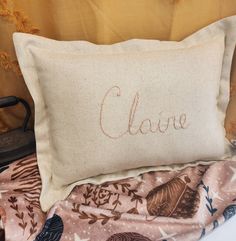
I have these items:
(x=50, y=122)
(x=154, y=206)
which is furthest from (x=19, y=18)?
(x=154, y=206)

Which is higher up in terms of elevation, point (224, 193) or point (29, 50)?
point (29, 50)

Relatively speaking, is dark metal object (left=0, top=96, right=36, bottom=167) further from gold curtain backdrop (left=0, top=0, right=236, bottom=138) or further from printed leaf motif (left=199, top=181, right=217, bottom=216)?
printed leaf motif (left=199, top=181, right=217, bottom=216)

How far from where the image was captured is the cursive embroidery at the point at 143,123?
29.6 inches

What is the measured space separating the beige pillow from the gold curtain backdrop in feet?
0.18

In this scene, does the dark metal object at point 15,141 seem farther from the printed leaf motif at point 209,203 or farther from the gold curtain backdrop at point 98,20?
the printed leaf motif at point 209,203

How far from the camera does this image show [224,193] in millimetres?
826

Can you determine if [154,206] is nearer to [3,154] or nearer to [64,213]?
[64,213]

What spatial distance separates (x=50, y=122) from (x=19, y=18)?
26 centimetres

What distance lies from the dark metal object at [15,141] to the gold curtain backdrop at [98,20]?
0.05 metres

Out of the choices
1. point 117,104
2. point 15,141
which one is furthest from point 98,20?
point 15,141

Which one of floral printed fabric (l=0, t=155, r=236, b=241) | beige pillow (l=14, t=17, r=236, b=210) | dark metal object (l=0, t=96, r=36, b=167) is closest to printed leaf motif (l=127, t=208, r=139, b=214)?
floral printed fabric (l=0, t=155, r=236, b=241)

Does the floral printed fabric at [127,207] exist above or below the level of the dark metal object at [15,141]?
below

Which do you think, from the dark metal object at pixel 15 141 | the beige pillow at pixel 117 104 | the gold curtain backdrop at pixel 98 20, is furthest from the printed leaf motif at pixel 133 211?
the gold curtain backdrop at pixel 98 20

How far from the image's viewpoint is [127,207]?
2.56ft
